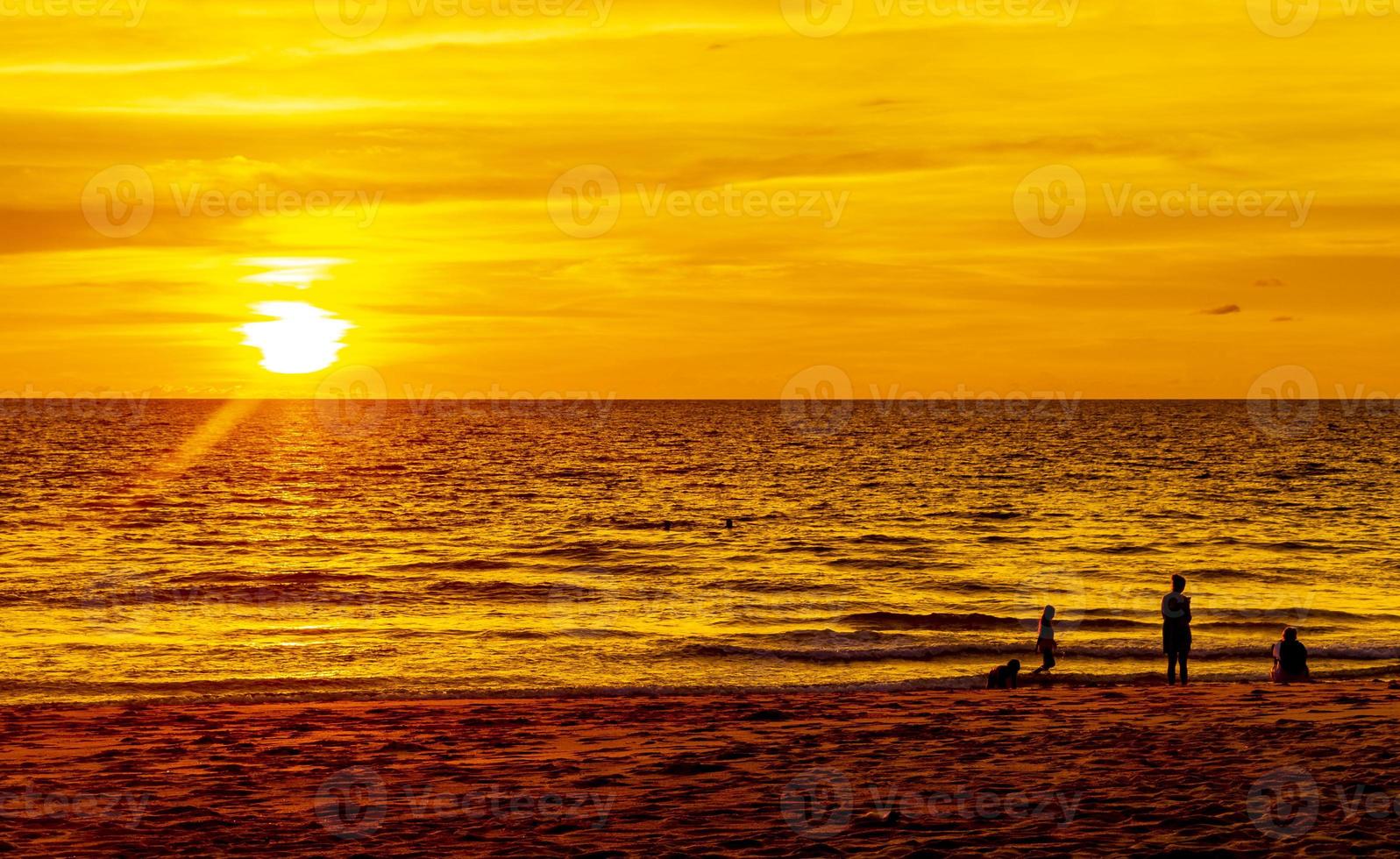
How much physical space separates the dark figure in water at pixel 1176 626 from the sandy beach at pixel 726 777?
101 inches

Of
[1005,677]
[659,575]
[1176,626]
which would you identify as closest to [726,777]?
A: [1005,677]

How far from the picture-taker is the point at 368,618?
97.2 ft

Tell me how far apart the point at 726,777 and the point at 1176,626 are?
11.1 meters

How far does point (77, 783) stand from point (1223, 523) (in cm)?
4890

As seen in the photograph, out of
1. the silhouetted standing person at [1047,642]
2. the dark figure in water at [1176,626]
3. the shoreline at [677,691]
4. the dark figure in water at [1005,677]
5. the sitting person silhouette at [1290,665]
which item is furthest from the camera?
the silhouetted standing person at [1047,642]

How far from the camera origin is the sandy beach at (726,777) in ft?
35.1

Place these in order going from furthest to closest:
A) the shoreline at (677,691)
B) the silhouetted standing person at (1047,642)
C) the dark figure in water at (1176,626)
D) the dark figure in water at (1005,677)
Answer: the silhouetted standing person at (1047,642) → the dark figure in water at (1176,626) → the dark figure in water at (1005,677) → the shoreline at (677,691)

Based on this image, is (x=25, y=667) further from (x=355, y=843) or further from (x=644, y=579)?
(x=644, y=579)

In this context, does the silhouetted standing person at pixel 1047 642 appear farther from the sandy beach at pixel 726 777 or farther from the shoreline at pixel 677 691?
the sandy beach at pixel 726 777

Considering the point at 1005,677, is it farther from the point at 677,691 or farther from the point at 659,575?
the point at 659,575

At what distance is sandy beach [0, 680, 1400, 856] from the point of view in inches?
421

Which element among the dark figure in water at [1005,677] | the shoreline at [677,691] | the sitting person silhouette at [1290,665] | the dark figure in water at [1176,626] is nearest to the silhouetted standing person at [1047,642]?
the shoreline at [677,691]

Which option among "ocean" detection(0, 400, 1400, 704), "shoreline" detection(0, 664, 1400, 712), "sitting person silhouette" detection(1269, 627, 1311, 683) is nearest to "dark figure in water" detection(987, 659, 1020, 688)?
"shoreline" detection(0, 664, 1400, 712)

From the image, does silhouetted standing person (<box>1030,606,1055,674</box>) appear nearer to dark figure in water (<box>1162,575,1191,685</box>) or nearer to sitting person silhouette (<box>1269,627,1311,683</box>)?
dark figure in water (<box>1162,575,1191,685</box>)
